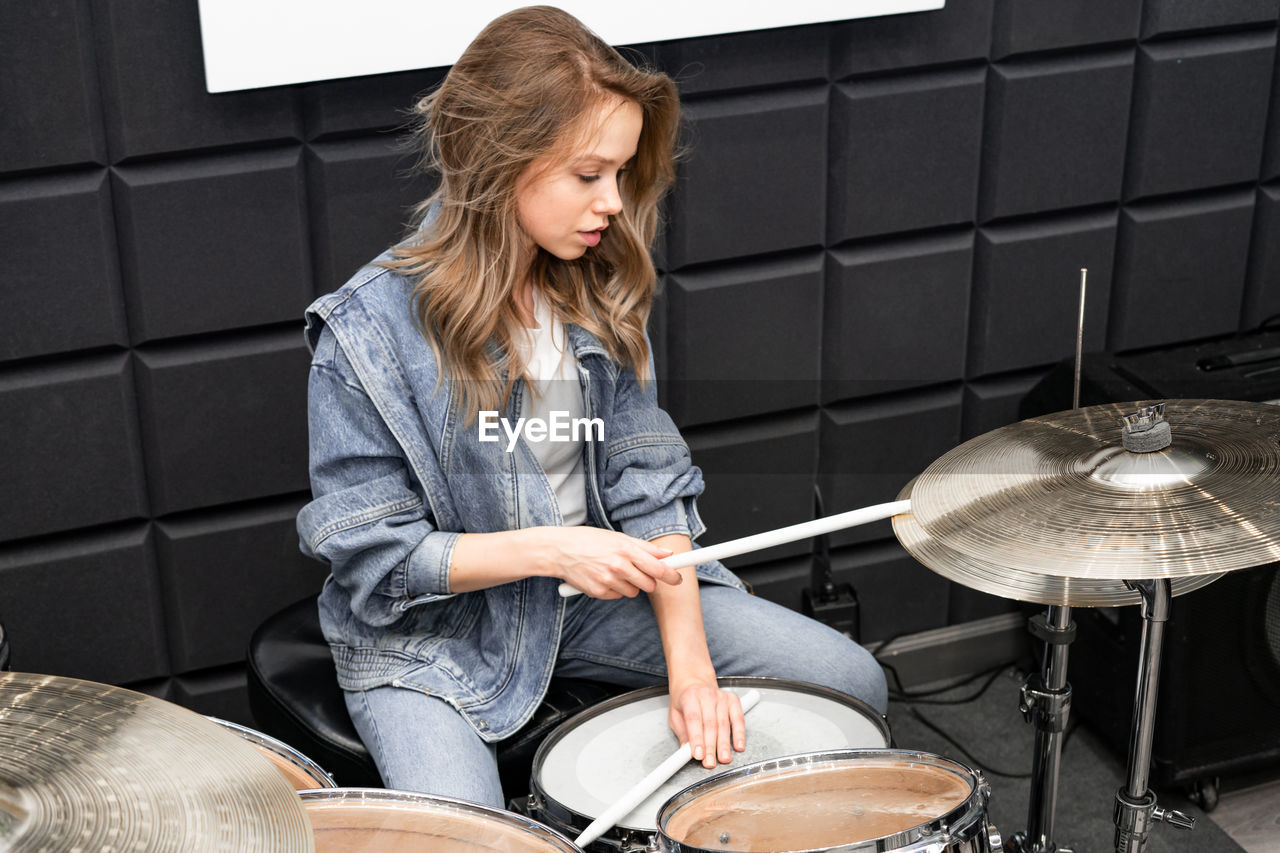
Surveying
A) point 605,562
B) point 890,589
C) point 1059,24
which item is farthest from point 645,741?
point 1059,24

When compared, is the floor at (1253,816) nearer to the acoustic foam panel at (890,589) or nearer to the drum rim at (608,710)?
the acoustic foam panel at (890,589)

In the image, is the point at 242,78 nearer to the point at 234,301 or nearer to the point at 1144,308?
the point at 234,301

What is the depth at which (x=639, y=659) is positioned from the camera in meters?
1.55

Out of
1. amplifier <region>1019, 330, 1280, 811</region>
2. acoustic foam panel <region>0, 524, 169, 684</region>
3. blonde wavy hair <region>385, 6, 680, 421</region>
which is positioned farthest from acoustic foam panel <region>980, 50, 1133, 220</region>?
acoustic foam panel <region>0, 524, 169, 684</region>

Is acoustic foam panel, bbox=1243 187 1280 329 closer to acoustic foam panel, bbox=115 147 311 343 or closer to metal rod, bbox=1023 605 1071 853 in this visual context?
metal rod, bbox=1023 605 1071 853

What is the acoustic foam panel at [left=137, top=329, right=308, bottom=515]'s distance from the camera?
70.3 inches

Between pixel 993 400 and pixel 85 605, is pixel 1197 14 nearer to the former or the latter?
pixel 993 400

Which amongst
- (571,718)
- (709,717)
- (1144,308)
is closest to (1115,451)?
(709,717)

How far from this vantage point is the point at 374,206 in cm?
180

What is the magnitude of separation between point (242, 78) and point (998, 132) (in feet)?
3.68

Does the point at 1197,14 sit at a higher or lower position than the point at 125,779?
higher

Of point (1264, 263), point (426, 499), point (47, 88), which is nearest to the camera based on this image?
point (426, 499)

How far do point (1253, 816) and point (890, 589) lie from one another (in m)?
0.65

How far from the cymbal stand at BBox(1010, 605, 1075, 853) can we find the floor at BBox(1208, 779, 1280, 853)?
501 mm
